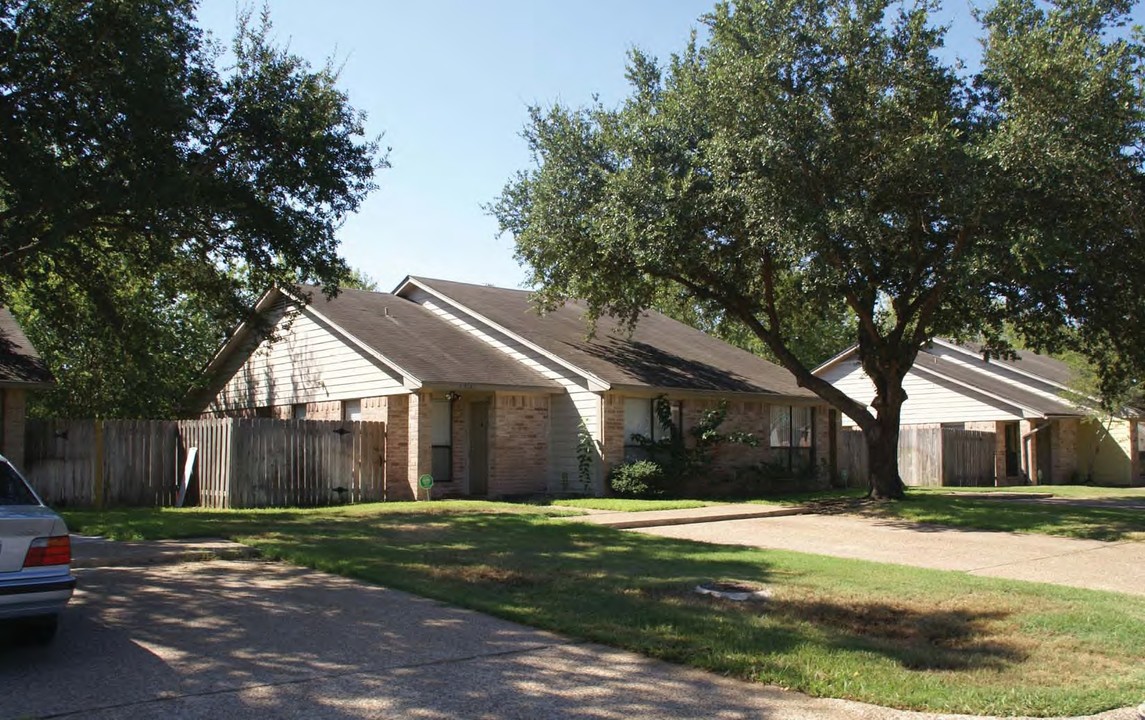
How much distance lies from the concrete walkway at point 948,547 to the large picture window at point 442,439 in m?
7.39

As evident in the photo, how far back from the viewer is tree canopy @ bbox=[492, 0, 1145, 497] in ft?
55.7

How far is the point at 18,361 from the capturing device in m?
19.8

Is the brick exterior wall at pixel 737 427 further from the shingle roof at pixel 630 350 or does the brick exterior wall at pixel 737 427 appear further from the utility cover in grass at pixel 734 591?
the utility cover in grass at pixel 734 591

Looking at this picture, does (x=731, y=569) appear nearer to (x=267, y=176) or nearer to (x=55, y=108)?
(x=267, y=176)

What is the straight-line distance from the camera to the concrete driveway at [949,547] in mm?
12406

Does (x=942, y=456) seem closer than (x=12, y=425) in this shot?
No

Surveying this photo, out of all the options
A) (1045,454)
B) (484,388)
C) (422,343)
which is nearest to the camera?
(484,388)

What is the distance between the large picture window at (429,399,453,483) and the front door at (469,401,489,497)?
0.65 meters

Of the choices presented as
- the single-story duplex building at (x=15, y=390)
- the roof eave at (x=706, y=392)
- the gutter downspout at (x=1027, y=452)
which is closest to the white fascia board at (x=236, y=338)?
the single-story duplex building at (x=15, y=390)

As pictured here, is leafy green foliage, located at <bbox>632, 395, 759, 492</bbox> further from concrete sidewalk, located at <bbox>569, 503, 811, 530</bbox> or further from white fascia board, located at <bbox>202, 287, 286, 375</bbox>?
white fascia board, located at <bbox>202, 287, 286, 375</bbox>

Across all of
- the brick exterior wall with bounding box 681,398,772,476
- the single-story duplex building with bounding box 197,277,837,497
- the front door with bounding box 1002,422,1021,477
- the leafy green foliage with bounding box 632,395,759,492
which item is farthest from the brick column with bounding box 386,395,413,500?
the front door with bounding box 1002,422,1021,477

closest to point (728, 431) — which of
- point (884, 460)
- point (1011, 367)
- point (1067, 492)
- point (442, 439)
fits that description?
point (884, 460)

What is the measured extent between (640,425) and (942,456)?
1428 cm

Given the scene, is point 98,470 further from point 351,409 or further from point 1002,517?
point 1002,517
